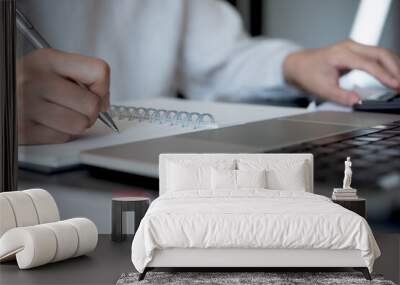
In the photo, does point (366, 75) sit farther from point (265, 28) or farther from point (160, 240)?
point (160, 240)

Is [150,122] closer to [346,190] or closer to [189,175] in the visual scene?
[189,175]

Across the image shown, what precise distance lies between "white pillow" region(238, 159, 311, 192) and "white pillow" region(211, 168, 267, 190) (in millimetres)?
72

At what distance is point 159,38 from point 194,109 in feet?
1.60

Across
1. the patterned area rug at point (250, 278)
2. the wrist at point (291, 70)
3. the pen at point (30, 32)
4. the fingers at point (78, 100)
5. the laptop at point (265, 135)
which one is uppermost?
the pen at point (30, 32)

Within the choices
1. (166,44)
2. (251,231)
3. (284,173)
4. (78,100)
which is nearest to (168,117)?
(166,44)

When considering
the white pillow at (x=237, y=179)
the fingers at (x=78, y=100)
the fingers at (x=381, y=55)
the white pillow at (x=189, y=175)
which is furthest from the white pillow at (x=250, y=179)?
the fingers at (x=78, y=100)

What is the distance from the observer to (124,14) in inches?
181

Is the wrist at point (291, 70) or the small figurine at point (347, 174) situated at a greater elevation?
the wrist at point (291, 70)

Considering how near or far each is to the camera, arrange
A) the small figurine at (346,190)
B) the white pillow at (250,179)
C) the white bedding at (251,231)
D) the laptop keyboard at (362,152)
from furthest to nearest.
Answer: the laptop keyboard at (362,152) < the small figurine at (346,190) < the white pillow at (250,179) < the white bedding at (251,231)

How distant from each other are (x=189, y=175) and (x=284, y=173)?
0.52 m

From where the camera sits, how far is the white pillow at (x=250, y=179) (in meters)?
4.03

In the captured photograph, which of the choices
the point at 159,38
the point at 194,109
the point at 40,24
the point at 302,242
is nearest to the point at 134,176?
the point at 194,109

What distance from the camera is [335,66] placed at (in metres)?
4.38

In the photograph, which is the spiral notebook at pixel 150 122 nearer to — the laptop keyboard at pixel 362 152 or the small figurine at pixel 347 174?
the laptop keyboard at pixel 362 152
